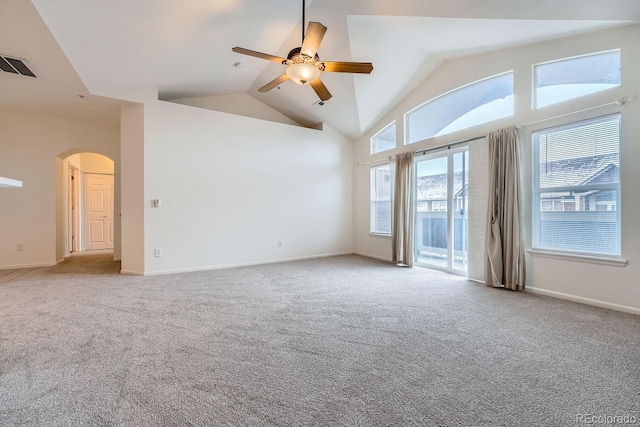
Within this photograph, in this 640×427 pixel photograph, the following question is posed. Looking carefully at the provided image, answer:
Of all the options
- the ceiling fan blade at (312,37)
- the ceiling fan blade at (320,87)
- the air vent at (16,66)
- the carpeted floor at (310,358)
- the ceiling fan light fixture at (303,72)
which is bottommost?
the carpeted floor at (310,358)

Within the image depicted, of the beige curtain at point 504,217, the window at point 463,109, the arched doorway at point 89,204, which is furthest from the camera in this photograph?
the arched doorway at point 89,204

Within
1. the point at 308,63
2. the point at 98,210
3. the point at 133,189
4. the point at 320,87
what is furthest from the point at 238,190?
the point at 98,210

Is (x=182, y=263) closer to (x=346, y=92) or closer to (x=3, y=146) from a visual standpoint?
(x=3, y=146)

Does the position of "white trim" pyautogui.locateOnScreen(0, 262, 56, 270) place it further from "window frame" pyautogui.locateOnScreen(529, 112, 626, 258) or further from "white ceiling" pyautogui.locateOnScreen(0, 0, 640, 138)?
"window frame" pyautogui.locateOnScreen(529, 112, 626, 258)

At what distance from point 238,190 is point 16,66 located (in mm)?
3257

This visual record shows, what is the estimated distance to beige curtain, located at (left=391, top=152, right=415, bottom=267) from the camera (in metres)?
5.43

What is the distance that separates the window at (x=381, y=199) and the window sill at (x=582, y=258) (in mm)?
2855

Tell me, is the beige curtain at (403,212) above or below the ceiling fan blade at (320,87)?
below

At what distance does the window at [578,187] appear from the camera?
3.17 m

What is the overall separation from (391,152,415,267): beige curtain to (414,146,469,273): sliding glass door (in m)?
0.18

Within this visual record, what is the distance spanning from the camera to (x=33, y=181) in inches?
208

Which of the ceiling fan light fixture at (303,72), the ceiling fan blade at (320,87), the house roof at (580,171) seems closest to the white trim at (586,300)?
the house roof at (580,171)

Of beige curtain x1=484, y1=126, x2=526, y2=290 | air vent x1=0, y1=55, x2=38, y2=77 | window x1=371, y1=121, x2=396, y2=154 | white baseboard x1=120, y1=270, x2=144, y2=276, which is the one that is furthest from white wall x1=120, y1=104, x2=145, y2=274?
beige curtain x1=484, y1=126, x2=526, y2=290

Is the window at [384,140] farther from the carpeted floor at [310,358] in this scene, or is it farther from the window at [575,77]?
the carpeted floor at [310,358]
